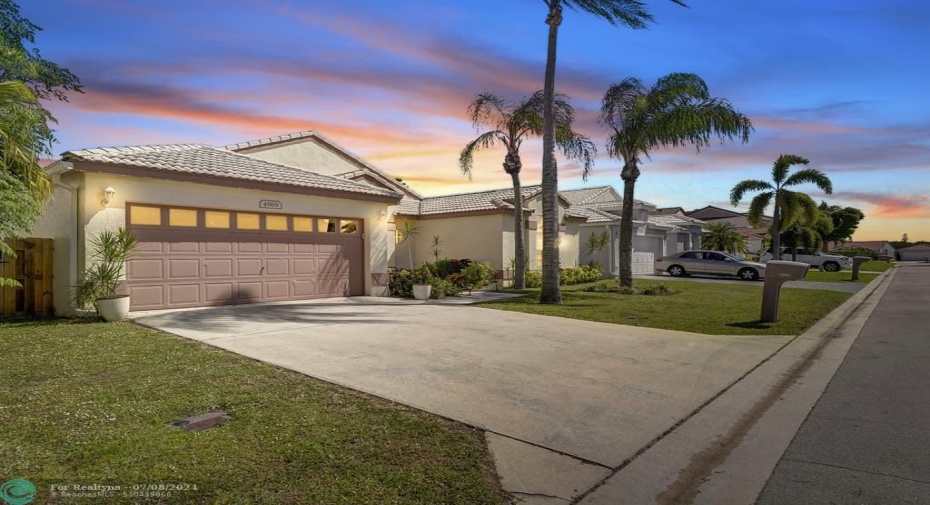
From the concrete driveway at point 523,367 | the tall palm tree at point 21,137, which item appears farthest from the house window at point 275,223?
the tall palm tree at point 21,137

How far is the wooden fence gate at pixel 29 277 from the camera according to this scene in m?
10.5

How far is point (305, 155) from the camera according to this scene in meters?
23.1

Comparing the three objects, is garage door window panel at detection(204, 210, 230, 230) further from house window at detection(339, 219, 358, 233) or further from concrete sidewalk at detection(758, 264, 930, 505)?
concrete sidewalk at detection(758, 264, 930, 505)

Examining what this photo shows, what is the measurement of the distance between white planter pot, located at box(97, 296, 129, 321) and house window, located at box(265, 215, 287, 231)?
404cm

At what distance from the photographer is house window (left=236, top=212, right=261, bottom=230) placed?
43.1 ft

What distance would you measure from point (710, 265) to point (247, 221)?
23.6 m

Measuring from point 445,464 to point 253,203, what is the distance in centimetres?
1109

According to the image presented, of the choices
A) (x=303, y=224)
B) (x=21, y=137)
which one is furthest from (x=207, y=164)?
(x=21, y=137)

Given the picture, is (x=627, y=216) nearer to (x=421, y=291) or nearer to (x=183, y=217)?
(x=421, y=291)

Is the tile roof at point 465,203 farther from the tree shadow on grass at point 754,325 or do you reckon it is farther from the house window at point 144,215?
the house window at point 144,215

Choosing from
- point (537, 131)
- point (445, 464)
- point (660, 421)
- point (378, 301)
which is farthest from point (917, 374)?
point (537, 131)

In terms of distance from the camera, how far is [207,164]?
509 inches

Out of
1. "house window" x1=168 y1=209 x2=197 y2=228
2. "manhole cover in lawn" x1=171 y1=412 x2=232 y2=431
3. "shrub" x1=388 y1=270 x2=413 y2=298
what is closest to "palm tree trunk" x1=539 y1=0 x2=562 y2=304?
"shrub" x1=388 y1=270 x2=413 y2=298

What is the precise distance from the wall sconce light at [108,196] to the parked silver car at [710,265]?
85.6ft
